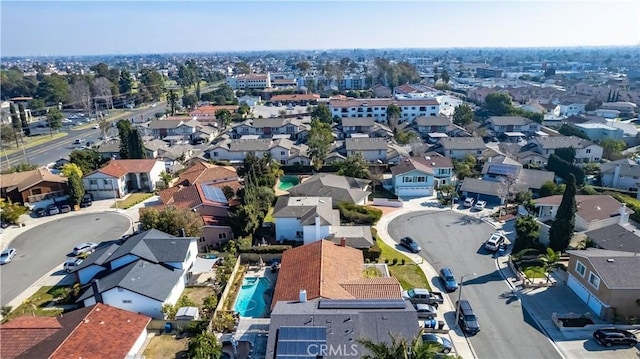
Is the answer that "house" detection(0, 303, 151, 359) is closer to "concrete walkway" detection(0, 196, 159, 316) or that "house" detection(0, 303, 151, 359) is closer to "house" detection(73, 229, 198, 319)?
"house" detection(73, 229, 198, 319)

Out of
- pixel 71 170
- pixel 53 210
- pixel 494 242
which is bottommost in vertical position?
pixel 53 210

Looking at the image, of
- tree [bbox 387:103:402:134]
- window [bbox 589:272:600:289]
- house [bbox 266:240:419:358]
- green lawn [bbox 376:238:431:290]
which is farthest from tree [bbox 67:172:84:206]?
tree [bbox 387:103:402:134]

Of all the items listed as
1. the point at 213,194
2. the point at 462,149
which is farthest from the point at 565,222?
the point at 213,194

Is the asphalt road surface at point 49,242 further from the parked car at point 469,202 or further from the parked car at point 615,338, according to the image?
the parked car at point 615,338

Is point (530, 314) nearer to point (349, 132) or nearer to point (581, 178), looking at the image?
point (581, 178)

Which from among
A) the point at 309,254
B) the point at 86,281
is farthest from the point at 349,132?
the point at 86,281

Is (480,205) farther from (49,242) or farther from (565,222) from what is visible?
(49,242)
